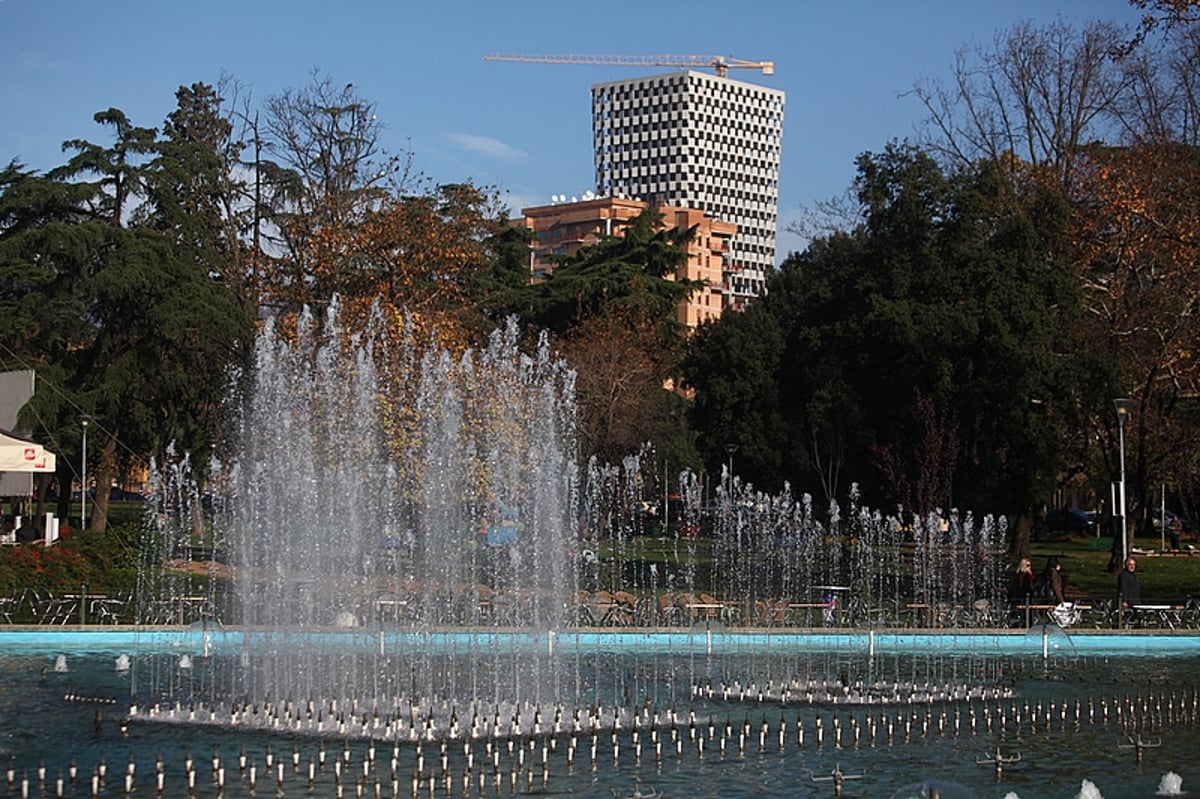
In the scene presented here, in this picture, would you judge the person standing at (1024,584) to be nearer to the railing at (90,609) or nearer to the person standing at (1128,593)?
the person standing at (1128,593)

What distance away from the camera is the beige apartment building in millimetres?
126812

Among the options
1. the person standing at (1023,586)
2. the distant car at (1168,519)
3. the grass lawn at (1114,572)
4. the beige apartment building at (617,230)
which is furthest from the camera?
the beige apartment building at (617,230)

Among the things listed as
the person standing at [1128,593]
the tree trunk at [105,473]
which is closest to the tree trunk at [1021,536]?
the person standing at [1128,593]

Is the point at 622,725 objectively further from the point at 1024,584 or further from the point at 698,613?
the point at 1024,584

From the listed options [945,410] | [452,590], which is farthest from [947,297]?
[452,590]

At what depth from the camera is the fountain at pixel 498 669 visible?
41.0ft

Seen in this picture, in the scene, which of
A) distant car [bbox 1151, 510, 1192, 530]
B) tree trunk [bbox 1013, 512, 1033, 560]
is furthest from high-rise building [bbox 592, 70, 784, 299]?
tree trunk [bbox 1013, 512, 1033, 560]

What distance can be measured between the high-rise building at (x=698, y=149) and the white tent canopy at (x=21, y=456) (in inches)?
5486

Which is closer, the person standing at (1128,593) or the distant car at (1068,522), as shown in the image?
the person standing at (1128,593)

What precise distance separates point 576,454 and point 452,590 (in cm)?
2408

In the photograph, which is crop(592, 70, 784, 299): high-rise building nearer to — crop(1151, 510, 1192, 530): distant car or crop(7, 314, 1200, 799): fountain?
crop(1151, 510, 1192, 530): distant car

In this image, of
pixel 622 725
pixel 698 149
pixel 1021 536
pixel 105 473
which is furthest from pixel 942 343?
pixel 698 149

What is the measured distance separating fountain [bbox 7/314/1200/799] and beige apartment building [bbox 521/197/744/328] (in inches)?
3736

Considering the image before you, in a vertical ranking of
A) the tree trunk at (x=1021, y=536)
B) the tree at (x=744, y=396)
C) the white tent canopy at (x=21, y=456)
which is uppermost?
the tree at (x=744, y=396)
